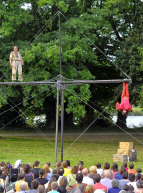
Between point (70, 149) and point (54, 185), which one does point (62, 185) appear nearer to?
point (54, 185)

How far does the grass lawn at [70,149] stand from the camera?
1506 cm

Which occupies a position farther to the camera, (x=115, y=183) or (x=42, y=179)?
(x=42, y=179)

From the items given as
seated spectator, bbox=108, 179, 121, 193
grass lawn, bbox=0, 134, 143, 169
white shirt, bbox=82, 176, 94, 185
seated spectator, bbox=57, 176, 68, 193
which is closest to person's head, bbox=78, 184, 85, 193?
seated spectator, bbox=57, 176, 68, 193

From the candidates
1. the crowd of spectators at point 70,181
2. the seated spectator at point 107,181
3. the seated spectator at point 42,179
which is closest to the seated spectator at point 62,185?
the crowd of spectators at point 70,181

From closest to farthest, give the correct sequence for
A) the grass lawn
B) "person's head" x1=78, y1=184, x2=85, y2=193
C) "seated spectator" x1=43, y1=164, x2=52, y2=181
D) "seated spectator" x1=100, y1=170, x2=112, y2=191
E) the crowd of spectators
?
the crowd of spectators, "person's head" x1=78, y1=184, x2=85, y2=193, "seated spectator" x1=100, y1=170, x2=112, y2=191, "seated spectator" x1=43, y1=164, x2=52, y2=181, the grass lawn

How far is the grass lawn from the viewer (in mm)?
15064

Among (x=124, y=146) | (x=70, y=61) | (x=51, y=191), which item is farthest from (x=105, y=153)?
(x=51, y=191)

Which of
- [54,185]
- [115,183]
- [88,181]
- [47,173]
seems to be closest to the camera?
[54,185]

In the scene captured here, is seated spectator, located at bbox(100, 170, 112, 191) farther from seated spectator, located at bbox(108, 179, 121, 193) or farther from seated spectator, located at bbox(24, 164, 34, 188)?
seated spectator, located at bbox(24, 164, 34, 188)

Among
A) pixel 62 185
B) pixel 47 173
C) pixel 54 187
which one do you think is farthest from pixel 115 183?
pixel 47 173

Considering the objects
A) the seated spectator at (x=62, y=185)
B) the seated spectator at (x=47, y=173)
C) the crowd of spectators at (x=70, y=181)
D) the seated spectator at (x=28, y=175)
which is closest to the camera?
the crowd of spectators at (x=70, y=181)

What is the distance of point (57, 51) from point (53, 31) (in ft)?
→ 10.7

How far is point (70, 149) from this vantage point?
18.6 m

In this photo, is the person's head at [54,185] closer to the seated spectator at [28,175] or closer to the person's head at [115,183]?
the person's head at [115,183]
